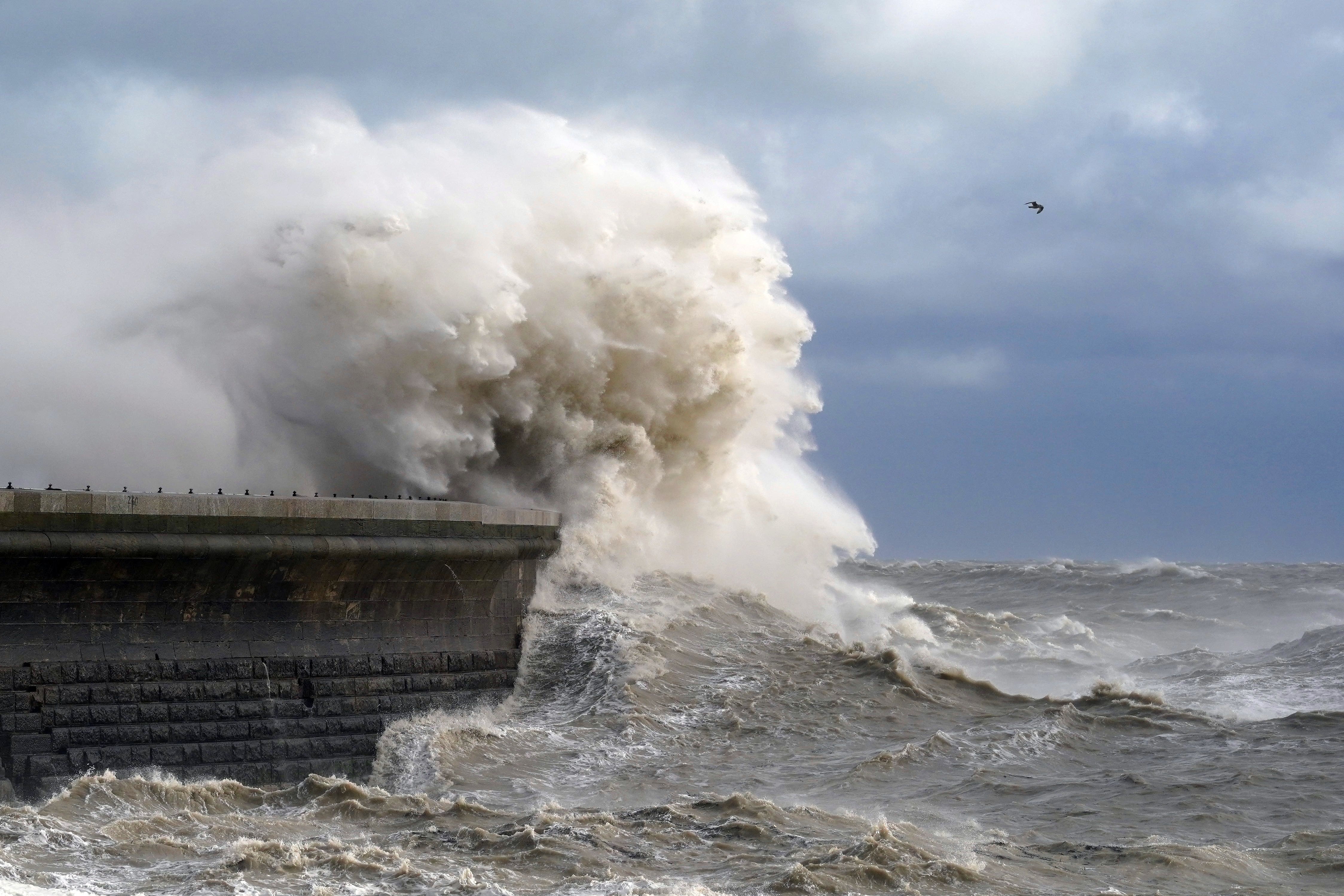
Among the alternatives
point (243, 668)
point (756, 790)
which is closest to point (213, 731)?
point (243, 668)

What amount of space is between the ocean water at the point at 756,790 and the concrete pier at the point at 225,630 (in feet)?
1.09

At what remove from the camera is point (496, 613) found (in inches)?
469

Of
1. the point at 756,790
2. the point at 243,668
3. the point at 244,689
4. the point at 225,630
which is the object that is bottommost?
the point at 756,790

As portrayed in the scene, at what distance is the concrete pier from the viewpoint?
880 cm

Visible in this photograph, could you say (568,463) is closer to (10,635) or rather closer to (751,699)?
(751,699)

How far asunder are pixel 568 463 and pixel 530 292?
2.04 metres

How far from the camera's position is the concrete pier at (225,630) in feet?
28.9

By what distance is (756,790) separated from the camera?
9.41 metres

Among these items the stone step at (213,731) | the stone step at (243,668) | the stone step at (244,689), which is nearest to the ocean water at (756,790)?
the stone step at (213,731)

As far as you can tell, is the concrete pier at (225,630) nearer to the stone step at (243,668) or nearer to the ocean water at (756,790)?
the stone step at (243,668)

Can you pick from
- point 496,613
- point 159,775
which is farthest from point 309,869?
point 496,613

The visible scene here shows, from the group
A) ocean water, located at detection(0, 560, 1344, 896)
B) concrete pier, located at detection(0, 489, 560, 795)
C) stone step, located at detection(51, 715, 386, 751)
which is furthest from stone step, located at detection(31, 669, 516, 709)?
ocean water, located at detection(0, 560, 1344, 896)

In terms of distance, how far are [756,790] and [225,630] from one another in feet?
12.6

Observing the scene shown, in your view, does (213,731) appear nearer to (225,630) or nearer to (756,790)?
(225,630)
